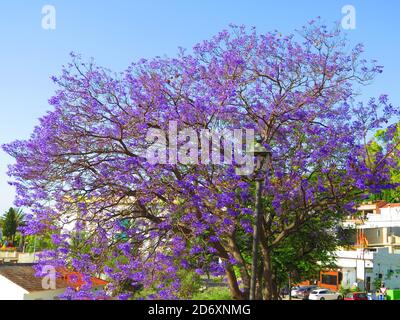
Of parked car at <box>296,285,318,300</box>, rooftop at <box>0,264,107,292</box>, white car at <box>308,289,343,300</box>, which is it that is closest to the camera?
rooftop at <box>0,264,107,292</box>

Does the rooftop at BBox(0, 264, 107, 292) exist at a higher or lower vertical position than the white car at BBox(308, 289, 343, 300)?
higher

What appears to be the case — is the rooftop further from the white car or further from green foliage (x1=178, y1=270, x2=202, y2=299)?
the white car

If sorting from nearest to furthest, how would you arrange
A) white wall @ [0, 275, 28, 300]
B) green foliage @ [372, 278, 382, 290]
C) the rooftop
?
1. white wall @ [0, 275, 28, 300]
2. the rooftop
3. green foliage @ [372, 278, 382, 290]

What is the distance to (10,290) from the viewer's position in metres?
23.0

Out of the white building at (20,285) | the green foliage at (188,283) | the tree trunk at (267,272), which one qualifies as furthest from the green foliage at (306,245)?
the white building at (20,285)

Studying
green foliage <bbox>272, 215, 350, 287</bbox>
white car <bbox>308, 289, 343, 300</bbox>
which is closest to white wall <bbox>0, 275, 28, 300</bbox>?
green foliage <bbox>272, 215, 350, 287</bbox>

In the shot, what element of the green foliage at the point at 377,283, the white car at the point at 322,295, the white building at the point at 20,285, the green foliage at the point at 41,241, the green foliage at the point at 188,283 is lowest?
the white car at the point at 322,295

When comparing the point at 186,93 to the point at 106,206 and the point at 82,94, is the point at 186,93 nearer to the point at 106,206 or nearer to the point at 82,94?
the point at 82,94

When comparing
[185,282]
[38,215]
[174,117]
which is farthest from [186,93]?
[185,282]

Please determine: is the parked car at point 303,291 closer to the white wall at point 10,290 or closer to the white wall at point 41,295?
the white wall at point 41,295

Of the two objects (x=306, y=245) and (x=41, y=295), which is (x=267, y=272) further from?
(x=41, y=295)

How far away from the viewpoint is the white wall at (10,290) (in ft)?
74.8

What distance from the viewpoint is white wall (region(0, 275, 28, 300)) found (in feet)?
74.8
